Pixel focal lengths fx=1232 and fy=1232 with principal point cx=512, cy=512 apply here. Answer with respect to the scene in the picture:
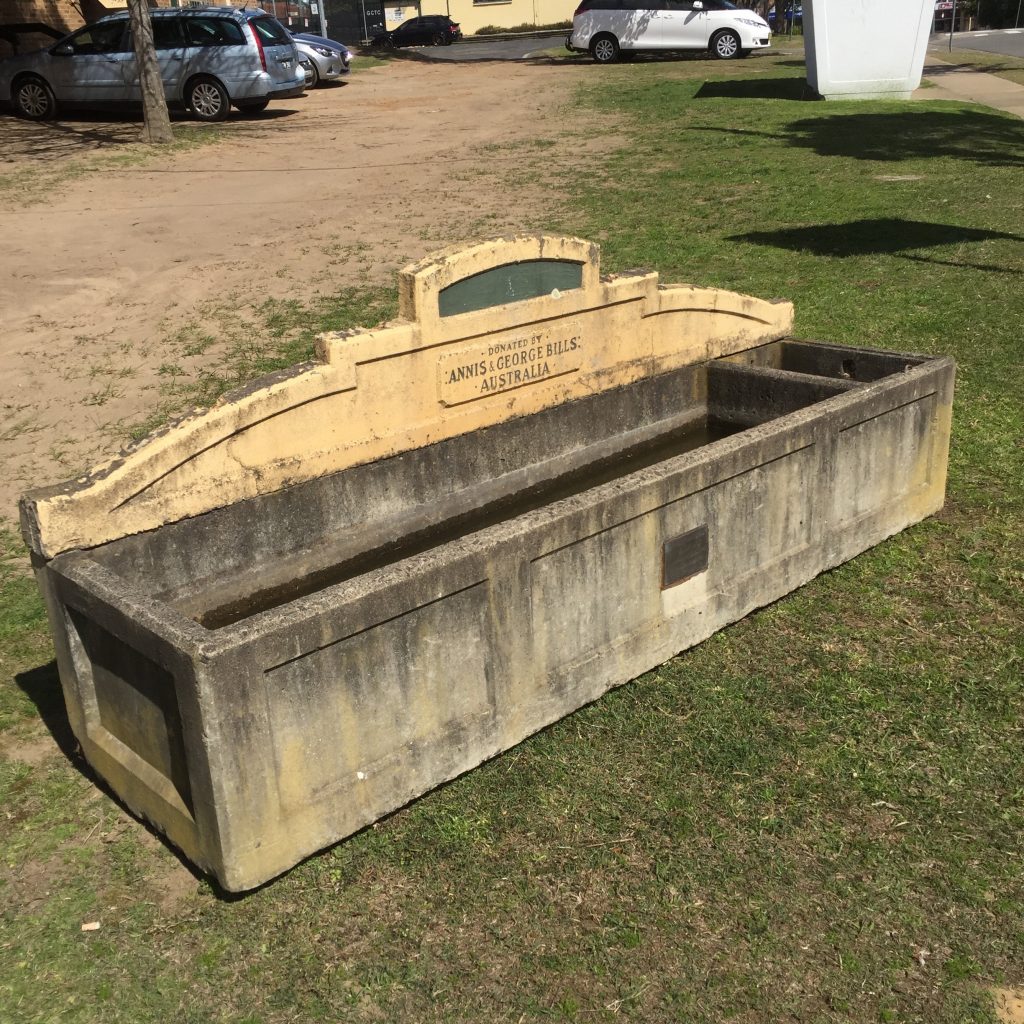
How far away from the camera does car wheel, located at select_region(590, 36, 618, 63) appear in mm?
33031

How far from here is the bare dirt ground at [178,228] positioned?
991 cm

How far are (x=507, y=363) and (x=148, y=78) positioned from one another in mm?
14494

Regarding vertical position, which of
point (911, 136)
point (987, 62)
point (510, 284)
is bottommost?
A: point (987, 62)

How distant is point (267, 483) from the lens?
5.54 metres

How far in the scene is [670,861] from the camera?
4.43 m

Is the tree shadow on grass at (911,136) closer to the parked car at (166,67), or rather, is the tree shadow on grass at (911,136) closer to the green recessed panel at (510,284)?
the parked car at (166,67)

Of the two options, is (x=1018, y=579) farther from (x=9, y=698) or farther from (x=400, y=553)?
(x=9, y=698)

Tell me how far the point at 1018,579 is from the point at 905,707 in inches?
63.8

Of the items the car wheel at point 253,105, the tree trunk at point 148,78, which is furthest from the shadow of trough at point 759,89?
the tree trunk at point 148,78

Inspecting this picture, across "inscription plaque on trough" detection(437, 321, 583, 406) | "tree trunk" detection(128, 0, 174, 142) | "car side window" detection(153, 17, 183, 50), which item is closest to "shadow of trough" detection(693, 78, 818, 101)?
"car side window" detection(153, 17, 183, 50)

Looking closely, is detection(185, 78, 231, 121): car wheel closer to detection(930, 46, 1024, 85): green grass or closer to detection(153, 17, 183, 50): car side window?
detection(153, 17, 183, 50): car side window

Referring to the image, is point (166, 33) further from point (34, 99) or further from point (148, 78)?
point (148, 78)

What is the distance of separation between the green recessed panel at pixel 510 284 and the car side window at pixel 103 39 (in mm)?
17131

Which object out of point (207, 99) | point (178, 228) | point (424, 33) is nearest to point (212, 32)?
point (207, 99)
